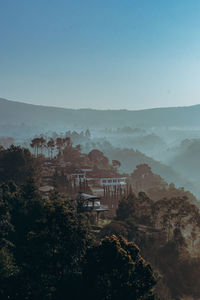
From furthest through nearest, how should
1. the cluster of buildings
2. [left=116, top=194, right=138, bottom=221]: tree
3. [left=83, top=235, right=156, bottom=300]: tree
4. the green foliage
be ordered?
the cluster of buildings → the green foliage → [left=116, top=194, right=138, bottom=221]: tree → [left=83, top=235, right=156, bottom=300]: tree

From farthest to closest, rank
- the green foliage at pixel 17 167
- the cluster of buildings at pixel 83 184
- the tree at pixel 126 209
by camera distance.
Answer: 1. the cluster of buildings at pixel 83 184
2. the green foliage at pixel 17 167
3. the tree at pixel 126 209

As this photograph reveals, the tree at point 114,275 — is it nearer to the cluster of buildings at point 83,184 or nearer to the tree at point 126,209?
the tree at point 126,209

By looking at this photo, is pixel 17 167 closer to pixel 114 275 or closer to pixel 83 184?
pixel 83 184

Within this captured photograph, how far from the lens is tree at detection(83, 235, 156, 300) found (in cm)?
1819

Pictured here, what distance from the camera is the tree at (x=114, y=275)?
1819cm

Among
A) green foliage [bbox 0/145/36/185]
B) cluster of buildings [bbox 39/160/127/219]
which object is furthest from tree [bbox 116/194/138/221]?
green foliage [bbox 0/145/36/185]

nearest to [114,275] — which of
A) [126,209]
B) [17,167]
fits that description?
[126,209]

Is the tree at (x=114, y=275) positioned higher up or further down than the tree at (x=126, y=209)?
higher up

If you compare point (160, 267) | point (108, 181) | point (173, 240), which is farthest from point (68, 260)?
point (108, 181)

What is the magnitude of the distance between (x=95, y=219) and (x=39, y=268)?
26.5 metres

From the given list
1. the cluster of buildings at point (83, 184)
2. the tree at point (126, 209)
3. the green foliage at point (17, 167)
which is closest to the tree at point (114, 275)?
the tree at point (126, 209)

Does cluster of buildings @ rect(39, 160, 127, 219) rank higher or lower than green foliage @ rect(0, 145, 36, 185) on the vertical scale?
lower

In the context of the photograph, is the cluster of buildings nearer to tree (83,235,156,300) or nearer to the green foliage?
the green foliage

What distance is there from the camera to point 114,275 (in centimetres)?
1844
